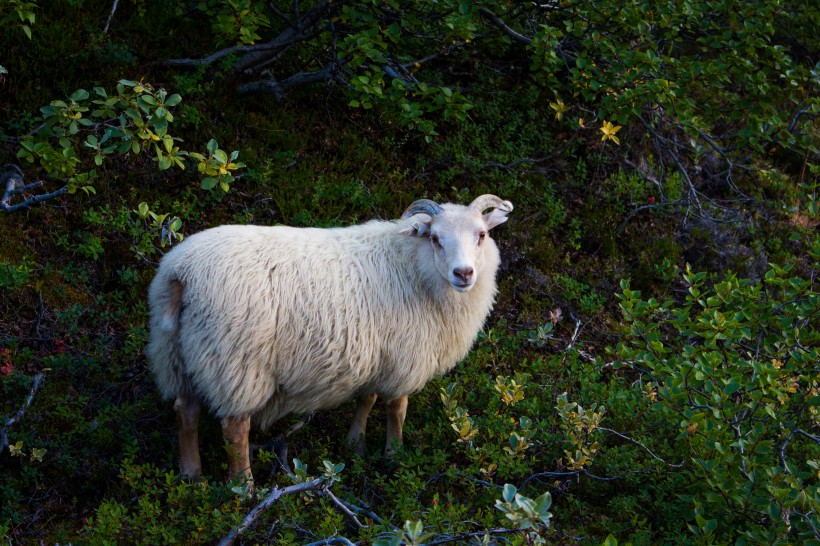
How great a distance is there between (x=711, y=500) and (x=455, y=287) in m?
1.95

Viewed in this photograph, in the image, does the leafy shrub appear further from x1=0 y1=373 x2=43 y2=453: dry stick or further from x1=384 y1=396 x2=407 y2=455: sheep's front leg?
x1=0 y1=373 x2=43 y2=453: dry stick

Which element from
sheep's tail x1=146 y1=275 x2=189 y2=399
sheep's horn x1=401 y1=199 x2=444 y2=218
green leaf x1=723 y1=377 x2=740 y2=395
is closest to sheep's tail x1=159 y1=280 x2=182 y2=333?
sheep's tail x1=146 y1=275 x2=189 y2=399

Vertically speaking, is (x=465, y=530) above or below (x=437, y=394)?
above

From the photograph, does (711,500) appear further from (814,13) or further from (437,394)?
(814,13)

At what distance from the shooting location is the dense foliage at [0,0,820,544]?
14.3 ft

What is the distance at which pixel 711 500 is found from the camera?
4.09m

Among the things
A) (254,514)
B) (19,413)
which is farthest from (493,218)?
(19,413)

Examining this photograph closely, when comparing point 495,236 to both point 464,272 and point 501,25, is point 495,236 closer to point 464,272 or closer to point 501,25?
point 501,25

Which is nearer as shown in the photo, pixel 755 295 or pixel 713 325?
pixel 713 325

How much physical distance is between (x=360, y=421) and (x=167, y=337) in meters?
1.53

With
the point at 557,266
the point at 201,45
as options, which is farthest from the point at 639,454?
the point at 201,45

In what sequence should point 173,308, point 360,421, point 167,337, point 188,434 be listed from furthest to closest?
point 360,421 < point 188,434 < point 167,337 < point 173,308

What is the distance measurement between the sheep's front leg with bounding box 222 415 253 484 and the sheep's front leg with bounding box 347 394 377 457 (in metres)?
0.83

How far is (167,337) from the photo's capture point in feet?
15.5
